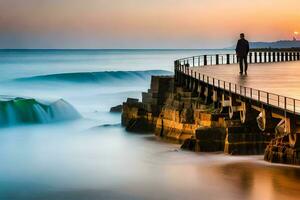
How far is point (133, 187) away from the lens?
1978cm

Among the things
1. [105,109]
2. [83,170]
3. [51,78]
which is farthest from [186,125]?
→ [51,78]

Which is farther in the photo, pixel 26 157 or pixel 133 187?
pixel 26 157

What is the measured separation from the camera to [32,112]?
40562mm

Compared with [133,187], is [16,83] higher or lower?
higher

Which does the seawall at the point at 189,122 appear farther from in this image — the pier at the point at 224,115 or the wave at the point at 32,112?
the wave at the point at 32,112

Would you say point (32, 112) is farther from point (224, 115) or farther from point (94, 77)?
point (94, 77)

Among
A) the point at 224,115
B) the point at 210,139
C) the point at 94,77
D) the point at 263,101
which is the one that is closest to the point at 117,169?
the point at 210,139

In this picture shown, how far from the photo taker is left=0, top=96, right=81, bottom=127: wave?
39.0 m

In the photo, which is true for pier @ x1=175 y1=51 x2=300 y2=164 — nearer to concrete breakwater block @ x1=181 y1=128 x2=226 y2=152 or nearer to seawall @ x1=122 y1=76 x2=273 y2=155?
seawall @ x1=122 y1=76 x2=273 y2=155

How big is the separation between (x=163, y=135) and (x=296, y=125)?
408 inches

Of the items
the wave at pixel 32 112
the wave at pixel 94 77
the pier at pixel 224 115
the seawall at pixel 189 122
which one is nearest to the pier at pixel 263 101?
the pier at pixel 224 115

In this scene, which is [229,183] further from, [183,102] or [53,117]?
[53,117]

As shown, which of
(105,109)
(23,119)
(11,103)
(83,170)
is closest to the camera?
(83,170)

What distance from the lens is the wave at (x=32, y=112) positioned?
128 ft
